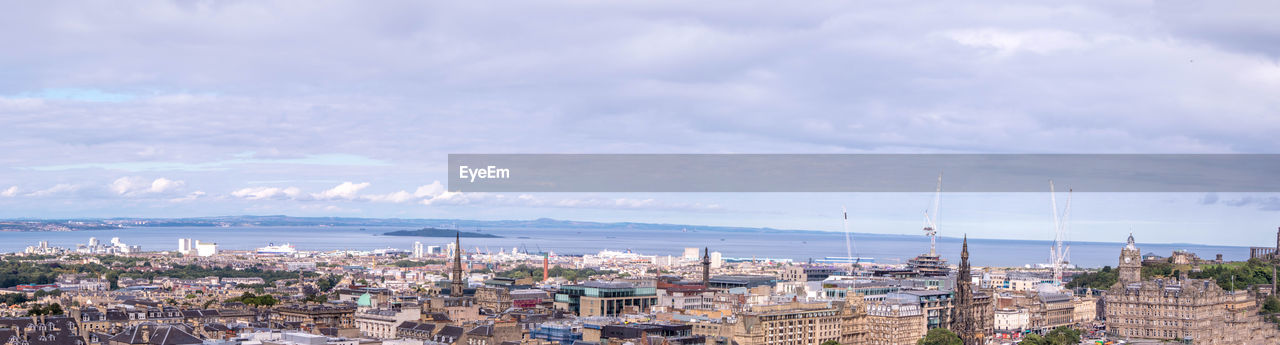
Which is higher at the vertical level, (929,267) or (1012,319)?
(929,267)

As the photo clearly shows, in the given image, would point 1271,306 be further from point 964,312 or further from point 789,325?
point 789,325

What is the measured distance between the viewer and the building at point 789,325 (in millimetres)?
103562

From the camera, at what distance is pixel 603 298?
428ft

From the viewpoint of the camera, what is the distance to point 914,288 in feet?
444

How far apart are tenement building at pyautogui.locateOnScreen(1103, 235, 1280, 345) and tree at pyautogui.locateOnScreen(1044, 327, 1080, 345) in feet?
35.0

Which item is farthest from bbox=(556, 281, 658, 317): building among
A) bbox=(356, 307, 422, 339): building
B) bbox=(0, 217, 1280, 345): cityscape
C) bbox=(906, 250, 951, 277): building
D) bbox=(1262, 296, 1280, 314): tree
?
bbox=(1262, 296, 1280, 314): tree

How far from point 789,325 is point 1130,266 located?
235 ft

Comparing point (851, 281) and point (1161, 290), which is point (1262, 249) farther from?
point (851, 281)

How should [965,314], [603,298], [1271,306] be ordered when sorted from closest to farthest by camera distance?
[965,314]
[603,298]
[1271,306]

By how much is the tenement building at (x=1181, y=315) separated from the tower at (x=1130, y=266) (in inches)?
597

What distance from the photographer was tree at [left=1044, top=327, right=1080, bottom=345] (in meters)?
118

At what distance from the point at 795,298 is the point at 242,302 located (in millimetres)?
63411

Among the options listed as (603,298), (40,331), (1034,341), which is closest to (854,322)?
(1034,341)

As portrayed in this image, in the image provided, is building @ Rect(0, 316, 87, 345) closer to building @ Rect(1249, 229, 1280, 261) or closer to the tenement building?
the tenement building
